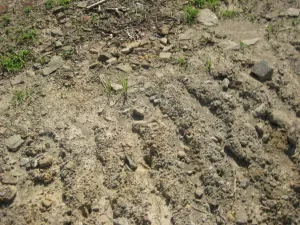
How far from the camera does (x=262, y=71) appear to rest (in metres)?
3.95

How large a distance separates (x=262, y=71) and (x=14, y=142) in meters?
2.52

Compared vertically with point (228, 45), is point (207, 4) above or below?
above

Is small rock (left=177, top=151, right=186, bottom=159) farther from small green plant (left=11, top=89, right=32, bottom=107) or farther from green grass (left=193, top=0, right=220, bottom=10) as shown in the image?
green grass (left=193, top=0, right=220, bottom=10)

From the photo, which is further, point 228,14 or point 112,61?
point 228,14

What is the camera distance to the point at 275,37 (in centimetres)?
439

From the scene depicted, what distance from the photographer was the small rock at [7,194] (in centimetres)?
332

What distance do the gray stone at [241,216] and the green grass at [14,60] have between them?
8.97 ft

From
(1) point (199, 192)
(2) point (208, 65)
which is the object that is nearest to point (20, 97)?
(2) point (208, 65)

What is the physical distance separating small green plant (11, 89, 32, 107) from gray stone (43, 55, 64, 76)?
0.30 m

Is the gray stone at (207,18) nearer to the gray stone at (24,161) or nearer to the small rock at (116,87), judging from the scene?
the small rock at (116,87)

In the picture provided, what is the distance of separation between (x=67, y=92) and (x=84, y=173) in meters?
1.02

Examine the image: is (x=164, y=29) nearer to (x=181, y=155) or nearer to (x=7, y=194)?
(x=181, y=155)

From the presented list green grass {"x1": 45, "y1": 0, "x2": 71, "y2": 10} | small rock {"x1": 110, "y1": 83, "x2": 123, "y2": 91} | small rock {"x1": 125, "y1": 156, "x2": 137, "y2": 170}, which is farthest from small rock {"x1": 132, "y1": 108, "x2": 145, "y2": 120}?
green grass {"x1": 45, "y1": 0, "x2": 71, "y2": 10}

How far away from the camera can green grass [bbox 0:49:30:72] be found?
4301 mm
